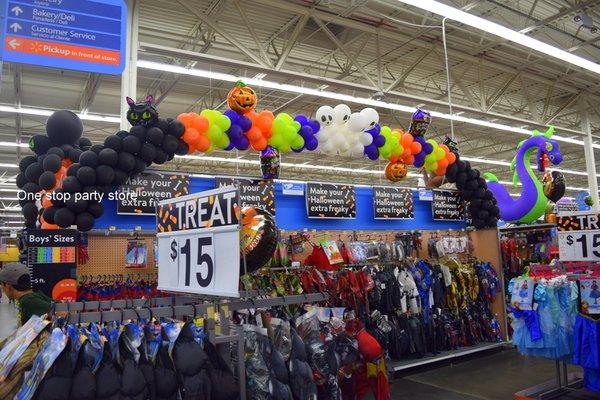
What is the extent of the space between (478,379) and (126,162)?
4.68 meters

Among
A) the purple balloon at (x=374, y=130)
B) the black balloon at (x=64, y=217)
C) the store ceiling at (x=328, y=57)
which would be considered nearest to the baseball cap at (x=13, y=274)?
the black balloon at (x=64, y=217)

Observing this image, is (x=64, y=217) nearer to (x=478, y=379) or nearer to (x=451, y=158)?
(x=478, y=379)

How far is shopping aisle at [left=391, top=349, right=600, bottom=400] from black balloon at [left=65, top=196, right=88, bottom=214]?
12.1ft

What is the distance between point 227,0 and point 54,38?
358 centimetres

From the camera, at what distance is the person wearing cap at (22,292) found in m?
3.62

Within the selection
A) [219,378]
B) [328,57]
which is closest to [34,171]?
[219,378]

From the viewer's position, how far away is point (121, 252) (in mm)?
5113

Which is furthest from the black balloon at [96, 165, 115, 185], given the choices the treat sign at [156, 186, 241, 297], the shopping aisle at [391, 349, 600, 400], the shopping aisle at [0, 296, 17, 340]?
the shopping aisle at [0, 296, 17, 340]

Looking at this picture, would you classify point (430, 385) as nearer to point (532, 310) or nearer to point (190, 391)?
→ point (532, 310)

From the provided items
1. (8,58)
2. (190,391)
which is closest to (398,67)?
(8,58)

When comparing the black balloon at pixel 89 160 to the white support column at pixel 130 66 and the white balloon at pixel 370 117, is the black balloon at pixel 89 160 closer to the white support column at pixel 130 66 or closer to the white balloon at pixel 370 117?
the white support column at pixel 130 66

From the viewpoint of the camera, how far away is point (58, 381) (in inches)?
75.9

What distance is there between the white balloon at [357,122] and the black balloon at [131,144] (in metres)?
2.61

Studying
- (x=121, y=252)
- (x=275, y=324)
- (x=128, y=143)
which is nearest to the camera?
(x=275, y=324)
